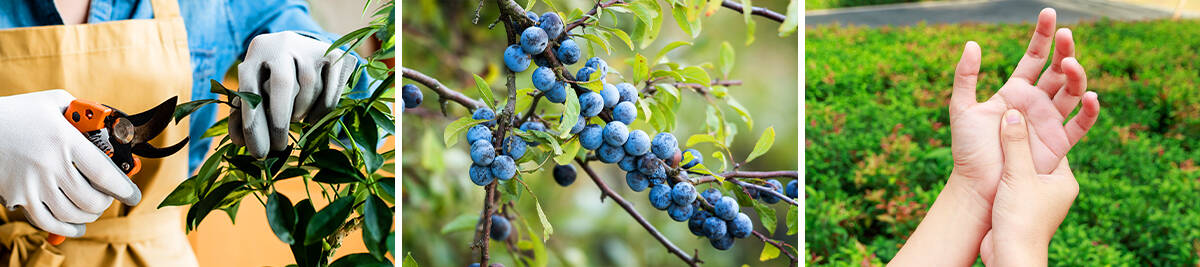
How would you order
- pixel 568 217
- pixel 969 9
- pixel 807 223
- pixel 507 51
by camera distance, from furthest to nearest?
pixel 969 9 → pixel 807 223 → pixel 568 217 → pixel 507 51

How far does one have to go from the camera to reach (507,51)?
0.68 metres

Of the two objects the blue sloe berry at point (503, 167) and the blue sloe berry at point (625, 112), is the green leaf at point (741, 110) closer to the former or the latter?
the blue sloe berry at point (625, 112)

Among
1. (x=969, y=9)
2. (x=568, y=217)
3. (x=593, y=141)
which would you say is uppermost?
(x=593, y=141)

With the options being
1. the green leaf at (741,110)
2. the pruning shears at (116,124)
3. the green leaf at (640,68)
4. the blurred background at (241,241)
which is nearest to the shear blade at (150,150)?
the pruning shears at (116,124)

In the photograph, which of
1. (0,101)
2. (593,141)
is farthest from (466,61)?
(0,101)

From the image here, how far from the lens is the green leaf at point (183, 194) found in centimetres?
76

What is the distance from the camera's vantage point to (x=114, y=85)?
926 millimetres

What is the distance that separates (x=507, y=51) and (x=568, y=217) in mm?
219

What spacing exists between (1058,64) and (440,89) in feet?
2.12

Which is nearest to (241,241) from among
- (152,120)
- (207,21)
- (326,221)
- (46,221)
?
(207,21)

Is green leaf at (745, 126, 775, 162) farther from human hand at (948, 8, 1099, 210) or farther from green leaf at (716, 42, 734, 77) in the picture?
human hand at (948, 8, 1099, 210)

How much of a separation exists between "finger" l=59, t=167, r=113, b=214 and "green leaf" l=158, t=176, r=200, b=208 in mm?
57

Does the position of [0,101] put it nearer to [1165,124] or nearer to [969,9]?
[1165,124]

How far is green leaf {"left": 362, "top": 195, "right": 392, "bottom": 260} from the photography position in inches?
25.9
